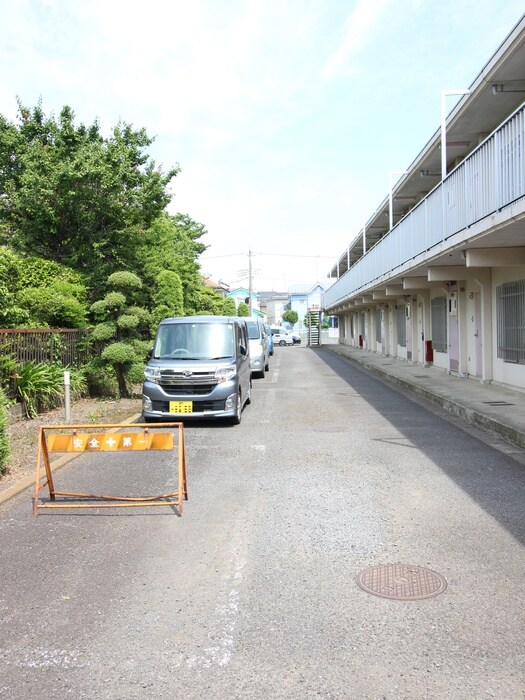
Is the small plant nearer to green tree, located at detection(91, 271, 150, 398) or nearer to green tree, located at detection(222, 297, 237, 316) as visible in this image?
green tree, located at detection(91, 271, 150, 398)

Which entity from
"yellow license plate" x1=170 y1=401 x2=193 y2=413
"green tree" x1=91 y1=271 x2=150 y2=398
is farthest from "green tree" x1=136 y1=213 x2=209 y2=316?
"yellow license plate" x1=170 y1=401 x2=193 y2=413

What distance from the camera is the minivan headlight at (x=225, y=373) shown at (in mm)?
10242

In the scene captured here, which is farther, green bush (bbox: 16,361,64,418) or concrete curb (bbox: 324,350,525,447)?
green bush (bbox: 16,361,64,418)

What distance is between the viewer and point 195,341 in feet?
36.6

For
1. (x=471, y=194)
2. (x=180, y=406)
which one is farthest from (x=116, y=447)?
(x=471, y=194)

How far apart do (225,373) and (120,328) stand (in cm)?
425

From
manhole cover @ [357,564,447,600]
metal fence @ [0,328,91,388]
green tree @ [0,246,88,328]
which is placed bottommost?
manhole cover @ [357,564,447,600]

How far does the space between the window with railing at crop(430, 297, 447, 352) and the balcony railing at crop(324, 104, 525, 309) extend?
227 cm

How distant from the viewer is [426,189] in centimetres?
2258

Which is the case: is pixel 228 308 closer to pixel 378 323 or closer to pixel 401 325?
pixel 378 323

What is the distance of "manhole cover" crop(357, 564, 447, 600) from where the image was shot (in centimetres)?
378

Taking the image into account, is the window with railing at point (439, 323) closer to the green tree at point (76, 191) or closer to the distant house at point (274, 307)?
the green tree at point (76, 191)

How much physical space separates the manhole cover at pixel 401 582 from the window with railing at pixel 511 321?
982 cm

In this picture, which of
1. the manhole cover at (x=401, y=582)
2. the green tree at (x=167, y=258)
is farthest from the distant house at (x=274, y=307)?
the manhole cover at (x=401, y=582)
